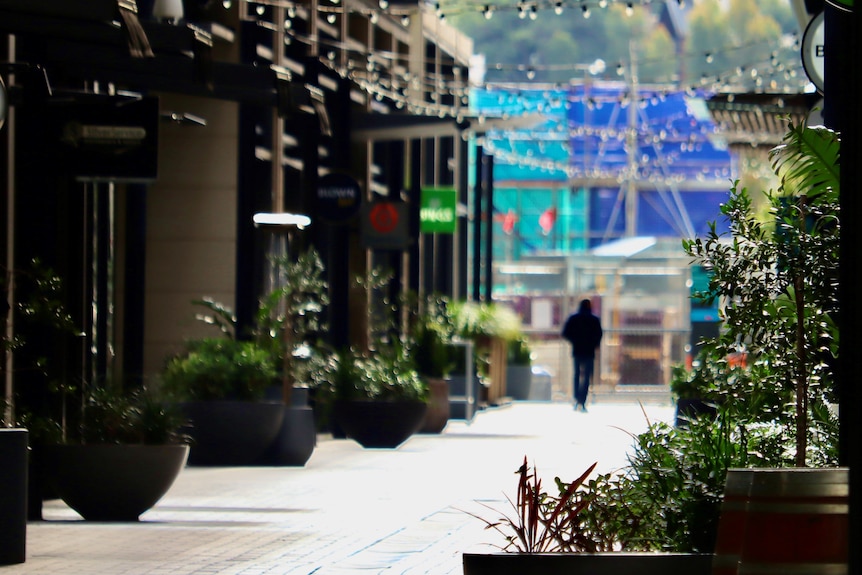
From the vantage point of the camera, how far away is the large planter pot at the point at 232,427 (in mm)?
19297

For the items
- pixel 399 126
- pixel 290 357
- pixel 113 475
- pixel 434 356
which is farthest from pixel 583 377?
pixel 113 475

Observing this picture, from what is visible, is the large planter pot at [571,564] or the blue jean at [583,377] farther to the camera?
the blue jean at [583,377]

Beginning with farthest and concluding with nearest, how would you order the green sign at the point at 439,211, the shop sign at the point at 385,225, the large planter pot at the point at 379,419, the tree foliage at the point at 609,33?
the tree foliage at the point at 609,33, the green sign at the point at 439,211, the shop sign at the point at 385,225, the large planter pot at the point at 379,419

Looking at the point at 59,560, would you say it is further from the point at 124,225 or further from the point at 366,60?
the point at 366,60

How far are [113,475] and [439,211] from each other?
22098 mm

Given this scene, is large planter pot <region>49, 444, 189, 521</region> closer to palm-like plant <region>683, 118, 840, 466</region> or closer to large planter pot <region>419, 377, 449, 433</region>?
palm-like plant <region>683, 118, 840, 466</region>

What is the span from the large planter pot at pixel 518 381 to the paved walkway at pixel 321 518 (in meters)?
16.0

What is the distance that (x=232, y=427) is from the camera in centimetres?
1934

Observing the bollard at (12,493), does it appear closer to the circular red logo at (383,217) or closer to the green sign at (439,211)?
the circular red logo at (383,217)

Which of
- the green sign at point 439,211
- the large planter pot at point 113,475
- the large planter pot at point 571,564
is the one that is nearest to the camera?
the large planter pot at point 571,564

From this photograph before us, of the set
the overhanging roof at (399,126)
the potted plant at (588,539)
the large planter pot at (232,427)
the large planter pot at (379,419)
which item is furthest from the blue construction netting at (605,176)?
the potted plant at (588,539)

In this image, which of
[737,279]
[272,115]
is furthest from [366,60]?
[737,279]

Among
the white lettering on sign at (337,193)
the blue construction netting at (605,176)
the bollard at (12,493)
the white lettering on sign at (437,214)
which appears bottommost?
the bollard at (12,493)

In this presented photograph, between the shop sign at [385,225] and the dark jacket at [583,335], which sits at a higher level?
the shop sign at [385,225]
